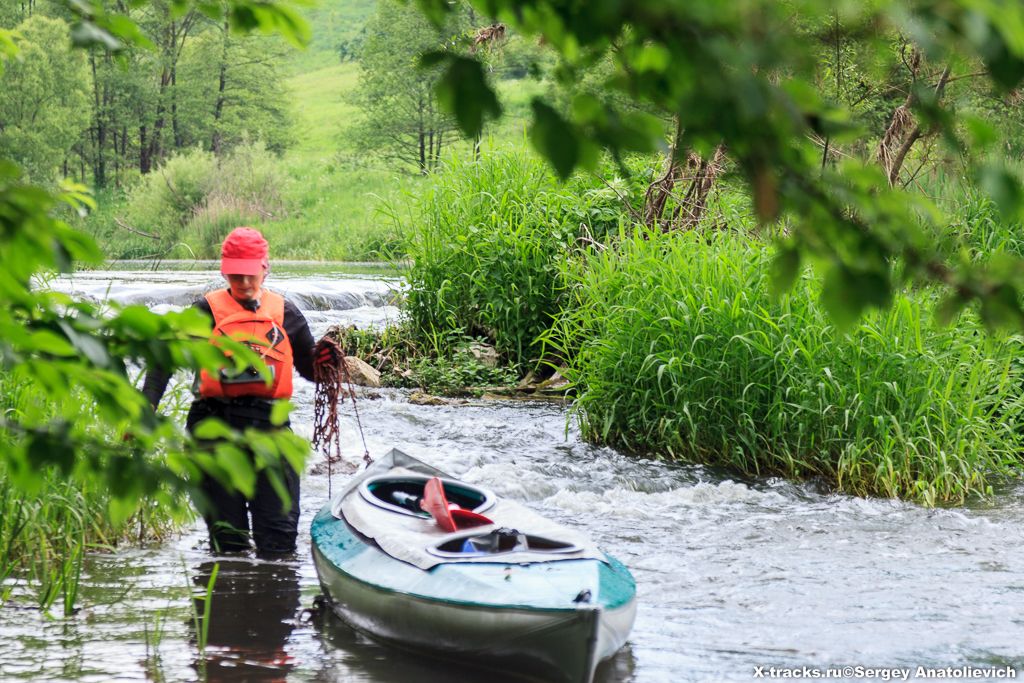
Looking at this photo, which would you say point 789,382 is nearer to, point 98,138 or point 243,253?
point 243,253

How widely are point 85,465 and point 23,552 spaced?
3812 millimetres

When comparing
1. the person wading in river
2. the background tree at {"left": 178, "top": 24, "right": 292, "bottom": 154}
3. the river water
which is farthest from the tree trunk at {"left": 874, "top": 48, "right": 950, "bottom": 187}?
the background tree at {"left": 178, "top": 24, "right": 292, "bottom": 154}

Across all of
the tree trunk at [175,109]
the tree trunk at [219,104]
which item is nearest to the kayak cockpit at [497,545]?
the tree trunk at [219,104]

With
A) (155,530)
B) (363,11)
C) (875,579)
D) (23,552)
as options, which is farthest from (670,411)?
(363,11)

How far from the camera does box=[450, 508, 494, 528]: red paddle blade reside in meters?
5.15

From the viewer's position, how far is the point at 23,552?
16.7ft

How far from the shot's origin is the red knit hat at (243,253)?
505 centimetres

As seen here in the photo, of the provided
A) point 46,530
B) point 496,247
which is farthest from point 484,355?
point 46,530

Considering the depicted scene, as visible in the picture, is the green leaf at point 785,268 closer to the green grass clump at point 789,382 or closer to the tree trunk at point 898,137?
the green grass clump at point 789,382

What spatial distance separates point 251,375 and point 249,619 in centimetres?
113

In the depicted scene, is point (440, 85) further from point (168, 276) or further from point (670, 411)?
point (168, 276)

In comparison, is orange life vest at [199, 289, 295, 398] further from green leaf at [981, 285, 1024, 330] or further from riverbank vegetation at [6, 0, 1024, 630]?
green leaf at [981, 285, 1024, 330]

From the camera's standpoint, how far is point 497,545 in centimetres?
478

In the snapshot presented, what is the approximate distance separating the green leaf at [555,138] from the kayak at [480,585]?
312 centimetres
